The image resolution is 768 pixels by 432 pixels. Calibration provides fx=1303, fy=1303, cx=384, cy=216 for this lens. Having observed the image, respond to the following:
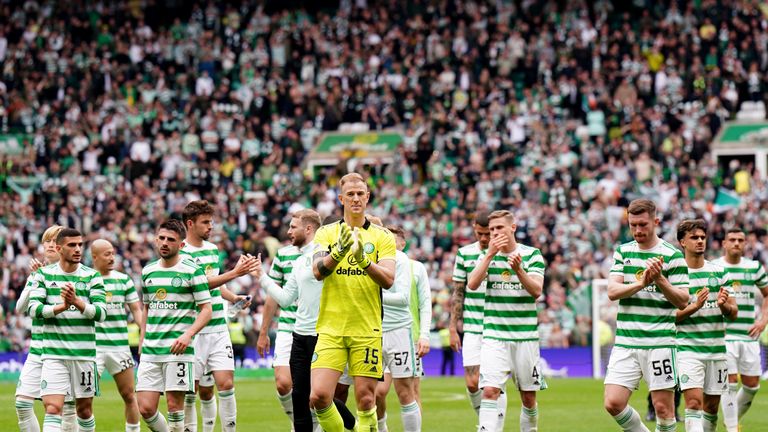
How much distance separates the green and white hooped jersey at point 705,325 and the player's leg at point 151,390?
511 cm

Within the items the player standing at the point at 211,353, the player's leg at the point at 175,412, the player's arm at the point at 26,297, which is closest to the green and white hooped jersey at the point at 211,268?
the player standing at the point at 211,353

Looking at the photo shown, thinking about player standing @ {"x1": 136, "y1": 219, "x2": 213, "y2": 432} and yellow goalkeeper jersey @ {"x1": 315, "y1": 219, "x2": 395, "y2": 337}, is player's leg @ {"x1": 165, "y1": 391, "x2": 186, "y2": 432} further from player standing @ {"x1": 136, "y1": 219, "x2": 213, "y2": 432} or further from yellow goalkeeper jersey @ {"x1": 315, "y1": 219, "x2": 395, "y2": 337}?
yellow goalkeeper jersey @ {"x1": 315, "y1": 219, "x2": 395, "y2": 337}

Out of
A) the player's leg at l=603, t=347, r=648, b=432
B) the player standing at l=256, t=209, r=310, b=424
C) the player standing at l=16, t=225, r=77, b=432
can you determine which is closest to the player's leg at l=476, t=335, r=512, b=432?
the player's leg at l=603, t=347, r=648, b=432

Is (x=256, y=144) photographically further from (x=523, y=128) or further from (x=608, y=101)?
(x=608, y=101)

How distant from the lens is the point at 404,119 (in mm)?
36719

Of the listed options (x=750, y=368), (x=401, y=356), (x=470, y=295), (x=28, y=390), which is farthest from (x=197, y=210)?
(x=750, y=368)

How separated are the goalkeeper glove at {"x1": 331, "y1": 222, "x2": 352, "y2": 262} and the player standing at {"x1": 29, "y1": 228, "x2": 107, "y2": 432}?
3100 millimetres

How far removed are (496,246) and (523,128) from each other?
22.8 m

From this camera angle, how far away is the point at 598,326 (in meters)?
27.5

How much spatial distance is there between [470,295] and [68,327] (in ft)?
15.9

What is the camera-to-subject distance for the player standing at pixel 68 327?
12125 millimetres

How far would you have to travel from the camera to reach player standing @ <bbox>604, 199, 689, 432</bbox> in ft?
37.4

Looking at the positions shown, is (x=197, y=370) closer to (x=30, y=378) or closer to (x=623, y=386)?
(x=30, y=378)

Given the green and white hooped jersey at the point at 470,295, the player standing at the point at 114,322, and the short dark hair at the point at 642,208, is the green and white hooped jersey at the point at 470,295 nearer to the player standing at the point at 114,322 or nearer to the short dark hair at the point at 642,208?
the short dark hair at the point at 642,208
